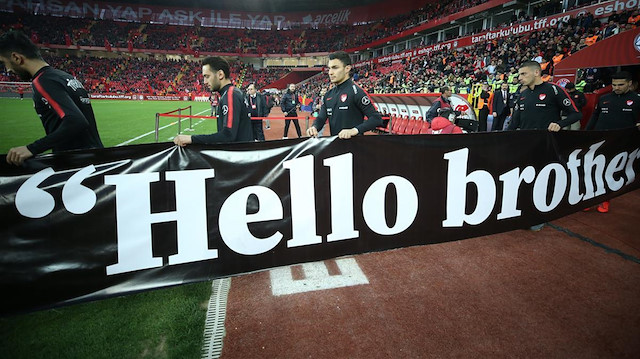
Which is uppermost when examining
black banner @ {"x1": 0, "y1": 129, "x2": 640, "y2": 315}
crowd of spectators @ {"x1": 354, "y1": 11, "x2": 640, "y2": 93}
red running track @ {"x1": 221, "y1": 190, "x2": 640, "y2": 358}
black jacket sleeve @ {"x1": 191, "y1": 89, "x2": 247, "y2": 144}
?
crowd of spectators @ {"x1": 354, "y1": 11, "x2": 640, "y2": 93}

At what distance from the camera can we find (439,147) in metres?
3.30

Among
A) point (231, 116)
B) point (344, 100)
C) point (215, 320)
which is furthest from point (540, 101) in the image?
point (215, 320)

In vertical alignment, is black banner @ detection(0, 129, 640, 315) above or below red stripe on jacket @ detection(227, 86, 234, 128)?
below

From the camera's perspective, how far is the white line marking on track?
2.92 m

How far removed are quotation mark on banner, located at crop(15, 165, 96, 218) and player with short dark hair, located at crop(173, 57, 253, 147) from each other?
1.06 meters

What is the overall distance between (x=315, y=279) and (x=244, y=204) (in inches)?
40.4

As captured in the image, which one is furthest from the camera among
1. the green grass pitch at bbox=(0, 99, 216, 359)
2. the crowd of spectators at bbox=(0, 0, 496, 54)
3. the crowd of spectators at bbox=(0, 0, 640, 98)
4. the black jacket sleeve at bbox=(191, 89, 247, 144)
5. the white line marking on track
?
the crowd of spectators at bbox=(0, 0, 496, 54)

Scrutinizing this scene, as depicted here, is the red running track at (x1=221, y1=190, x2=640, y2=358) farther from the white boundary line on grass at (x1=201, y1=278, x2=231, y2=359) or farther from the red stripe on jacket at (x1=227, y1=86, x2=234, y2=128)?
the red stripe on jacket at (x1=227, y1=86, x2=234, y2=128)

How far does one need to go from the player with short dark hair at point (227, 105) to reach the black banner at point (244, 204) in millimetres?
520

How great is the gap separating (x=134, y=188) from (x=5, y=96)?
42378 millimetres

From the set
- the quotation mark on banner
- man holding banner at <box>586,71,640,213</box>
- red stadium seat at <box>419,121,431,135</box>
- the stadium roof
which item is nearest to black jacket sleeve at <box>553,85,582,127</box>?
man holding banner at <box>586,71,640,213</box>

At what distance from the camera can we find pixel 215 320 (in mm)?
2445

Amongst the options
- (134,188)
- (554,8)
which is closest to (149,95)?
(554,8)

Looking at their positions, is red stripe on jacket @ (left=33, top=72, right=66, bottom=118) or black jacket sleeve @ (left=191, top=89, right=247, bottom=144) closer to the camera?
red stripe on jacket @ (left=33, top=72, right=66, bottom=118)
